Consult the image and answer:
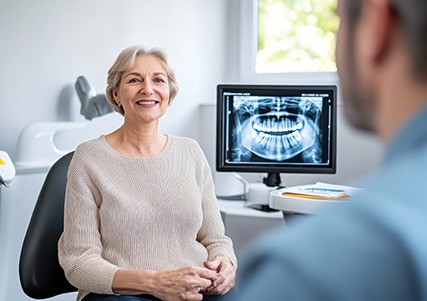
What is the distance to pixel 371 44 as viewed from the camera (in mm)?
471

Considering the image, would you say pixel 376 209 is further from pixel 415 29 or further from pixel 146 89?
pixel 146 89

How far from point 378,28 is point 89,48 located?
227 cm

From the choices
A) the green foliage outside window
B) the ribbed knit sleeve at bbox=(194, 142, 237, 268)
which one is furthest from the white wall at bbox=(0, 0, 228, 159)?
the ribbed knit sleeve at bbox=(194, 142, 237, 268)

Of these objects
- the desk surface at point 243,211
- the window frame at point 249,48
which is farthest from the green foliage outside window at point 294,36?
the desk surface at point 243,211

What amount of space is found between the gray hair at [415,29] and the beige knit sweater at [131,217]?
4.64 ft

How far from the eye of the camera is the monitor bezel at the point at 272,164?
262 centimetres

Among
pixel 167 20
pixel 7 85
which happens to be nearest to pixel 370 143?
pixel 167 20

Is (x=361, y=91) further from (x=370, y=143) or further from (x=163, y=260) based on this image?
(x=370, y=143)

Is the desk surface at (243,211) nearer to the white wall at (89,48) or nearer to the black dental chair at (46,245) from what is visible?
the white wall at (89,48)

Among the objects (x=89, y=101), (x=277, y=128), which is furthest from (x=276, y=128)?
(x=89, y=101)

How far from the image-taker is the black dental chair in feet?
6.06

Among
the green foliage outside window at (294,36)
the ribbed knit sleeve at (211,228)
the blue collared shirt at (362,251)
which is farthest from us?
the green foliage outside window at (294,36)

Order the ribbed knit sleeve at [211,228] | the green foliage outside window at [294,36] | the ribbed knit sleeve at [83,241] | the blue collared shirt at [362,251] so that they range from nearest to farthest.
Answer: the blue collared shirt at [362,251] < the ribbed knit sleeve at [83,241] < the ribbed knit sleeve at [211,228] < the green foliage outside window at [294,36]

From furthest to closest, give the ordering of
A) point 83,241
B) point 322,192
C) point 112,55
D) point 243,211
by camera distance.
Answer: point 112,55 → point 243,211 → point 322,192 → point 83,241
